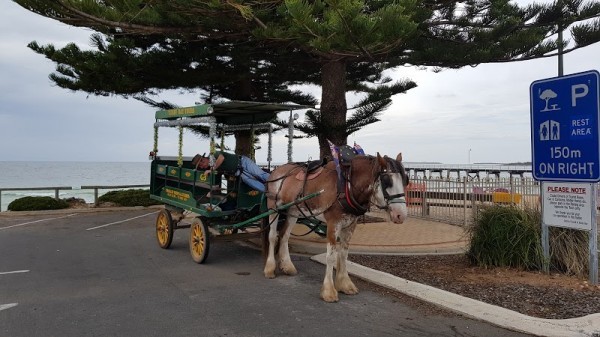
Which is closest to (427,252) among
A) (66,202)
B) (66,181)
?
(66,202)

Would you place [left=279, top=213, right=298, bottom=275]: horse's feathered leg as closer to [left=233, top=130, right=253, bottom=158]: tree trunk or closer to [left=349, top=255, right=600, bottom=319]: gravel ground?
[left=349, top=255, right=600, bottom=319]: gravel ground

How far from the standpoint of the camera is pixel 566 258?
269 inches

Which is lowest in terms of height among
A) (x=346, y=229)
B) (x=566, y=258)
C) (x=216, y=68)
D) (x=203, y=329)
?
(x=203, y=329)

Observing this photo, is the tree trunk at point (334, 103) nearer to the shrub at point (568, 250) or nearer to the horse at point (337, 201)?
the horse at point (337, 201)

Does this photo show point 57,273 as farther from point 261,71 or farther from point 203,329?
point 261,71

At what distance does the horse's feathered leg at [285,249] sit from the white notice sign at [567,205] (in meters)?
3.73

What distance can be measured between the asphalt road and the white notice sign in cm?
247

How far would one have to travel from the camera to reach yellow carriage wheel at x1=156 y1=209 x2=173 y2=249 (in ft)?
30.5

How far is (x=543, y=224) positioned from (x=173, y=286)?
5.41 metres

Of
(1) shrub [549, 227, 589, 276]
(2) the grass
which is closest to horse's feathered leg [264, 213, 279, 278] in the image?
(1) shrub [549, 227, 589, 276]

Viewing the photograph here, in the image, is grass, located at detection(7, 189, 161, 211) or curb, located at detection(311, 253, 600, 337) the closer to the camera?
curb, located at detection(311, 253, 600, 337)

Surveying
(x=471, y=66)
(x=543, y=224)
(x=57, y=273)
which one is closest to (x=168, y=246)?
(x=57, y=273)

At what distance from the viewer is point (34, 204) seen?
16953 mm

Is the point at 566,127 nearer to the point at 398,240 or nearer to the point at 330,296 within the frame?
the point at 330,296
